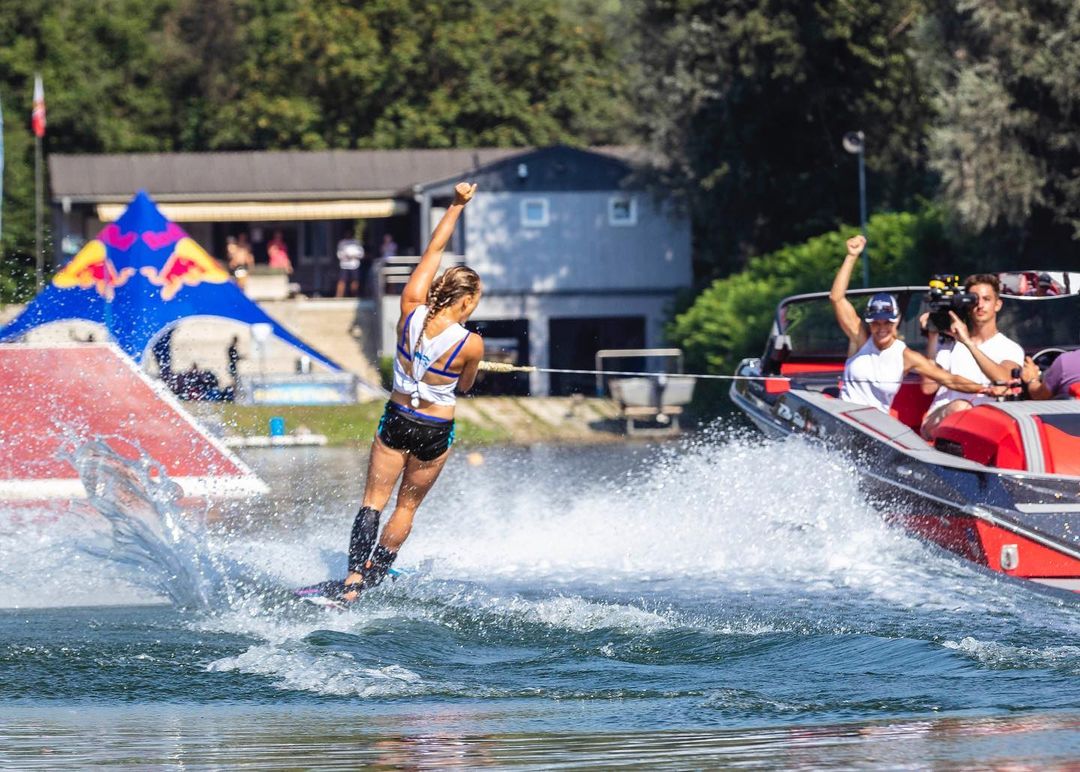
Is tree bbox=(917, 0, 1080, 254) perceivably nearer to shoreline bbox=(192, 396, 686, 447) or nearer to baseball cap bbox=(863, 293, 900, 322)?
shoreline bbox=(192, 396, 686, 447)

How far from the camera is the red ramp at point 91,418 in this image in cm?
1562

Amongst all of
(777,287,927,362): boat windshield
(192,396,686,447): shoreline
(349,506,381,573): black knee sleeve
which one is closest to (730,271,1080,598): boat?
(777,287,927,362): boat windshield

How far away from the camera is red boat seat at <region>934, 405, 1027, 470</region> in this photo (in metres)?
9.10

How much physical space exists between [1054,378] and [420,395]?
3841mm

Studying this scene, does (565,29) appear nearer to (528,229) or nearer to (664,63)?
(528,229)

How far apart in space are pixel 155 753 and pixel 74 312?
650 inches

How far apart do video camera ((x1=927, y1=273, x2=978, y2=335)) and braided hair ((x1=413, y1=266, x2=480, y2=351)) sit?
3.15m

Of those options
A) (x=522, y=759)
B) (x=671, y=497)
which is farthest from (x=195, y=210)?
(x=522, y=759)

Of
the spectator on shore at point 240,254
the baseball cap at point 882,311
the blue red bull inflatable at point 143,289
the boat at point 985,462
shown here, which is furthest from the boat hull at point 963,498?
the spectator on shore at point 240,254

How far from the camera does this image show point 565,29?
4781cm

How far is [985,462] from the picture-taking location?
30.6ft

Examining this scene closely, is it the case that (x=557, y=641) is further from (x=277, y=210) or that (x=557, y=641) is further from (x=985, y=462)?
(x=277, y=210)

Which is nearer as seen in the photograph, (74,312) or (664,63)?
(74,312)

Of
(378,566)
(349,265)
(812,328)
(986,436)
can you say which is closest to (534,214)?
(349,265)
